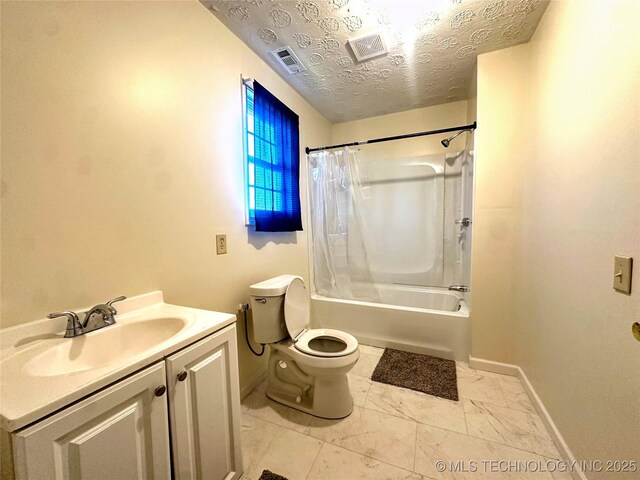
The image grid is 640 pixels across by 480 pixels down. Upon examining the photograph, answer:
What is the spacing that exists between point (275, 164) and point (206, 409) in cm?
153

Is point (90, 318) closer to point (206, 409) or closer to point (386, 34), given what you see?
point (206, 409)

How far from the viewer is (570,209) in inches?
44.3

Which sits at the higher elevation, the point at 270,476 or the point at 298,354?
the point at 298,354

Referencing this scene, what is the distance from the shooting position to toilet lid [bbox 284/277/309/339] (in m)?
1.54

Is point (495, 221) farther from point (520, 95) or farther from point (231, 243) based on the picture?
point (231, 243)

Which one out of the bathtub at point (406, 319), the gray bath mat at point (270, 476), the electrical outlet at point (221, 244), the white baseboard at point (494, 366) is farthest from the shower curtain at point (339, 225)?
the gray bath mat at point (270, 476)

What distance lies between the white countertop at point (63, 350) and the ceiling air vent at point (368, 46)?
180cm

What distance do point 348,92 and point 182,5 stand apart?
134 centimetres

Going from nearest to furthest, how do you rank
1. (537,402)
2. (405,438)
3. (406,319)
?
1. (405,438)
2. (537,402)
3. (406,319)

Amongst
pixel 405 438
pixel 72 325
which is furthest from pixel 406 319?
pixel 72 325

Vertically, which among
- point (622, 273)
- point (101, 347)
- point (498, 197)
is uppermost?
point (498, 197)

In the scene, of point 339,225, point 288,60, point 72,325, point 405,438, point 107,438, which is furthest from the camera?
point 339,225

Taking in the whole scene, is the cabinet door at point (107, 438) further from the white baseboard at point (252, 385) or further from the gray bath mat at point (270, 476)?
the white baseboard at point (252, 385)

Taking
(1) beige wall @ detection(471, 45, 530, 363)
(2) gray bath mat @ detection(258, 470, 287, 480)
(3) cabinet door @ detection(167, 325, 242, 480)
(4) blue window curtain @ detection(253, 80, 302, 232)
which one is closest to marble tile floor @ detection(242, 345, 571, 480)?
(2) gray bath mat @ detection(258, 470, 287, 480)
